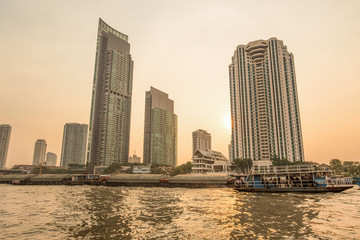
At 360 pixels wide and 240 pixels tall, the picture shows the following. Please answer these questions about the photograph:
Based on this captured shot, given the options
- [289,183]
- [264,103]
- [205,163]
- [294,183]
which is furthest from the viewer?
[264,103]

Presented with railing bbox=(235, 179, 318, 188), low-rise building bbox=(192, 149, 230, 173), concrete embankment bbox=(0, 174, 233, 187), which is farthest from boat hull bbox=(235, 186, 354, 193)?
low-rise building bbox=(192, 149, 230, 173)

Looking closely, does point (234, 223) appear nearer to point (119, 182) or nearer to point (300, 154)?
point (119, 182)

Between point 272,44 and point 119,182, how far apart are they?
14223 cm

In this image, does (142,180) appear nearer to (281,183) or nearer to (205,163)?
(281,183)

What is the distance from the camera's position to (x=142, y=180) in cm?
8431

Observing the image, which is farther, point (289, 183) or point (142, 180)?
point (142, 180)

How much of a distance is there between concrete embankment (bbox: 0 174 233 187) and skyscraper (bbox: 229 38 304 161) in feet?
263

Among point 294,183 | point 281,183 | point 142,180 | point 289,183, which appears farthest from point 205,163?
point 289,183

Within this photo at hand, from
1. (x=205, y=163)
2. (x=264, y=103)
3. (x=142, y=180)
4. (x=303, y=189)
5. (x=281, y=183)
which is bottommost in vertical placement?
(x=142, y=180)

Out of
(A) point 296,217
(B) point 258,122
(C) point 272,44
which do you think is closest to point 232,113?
(B) point 258,122

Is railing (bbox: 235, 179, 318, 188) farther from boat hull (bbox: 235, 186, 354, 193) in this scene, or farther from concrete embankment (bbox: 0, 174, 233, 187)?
concrete embankment (bbox: 0, 174, 233, 187)

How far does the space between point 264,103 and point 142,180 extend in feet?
335

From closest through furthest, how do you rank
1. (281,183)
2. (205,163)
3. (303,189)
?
(303,189) < (281,183) < (205,163)

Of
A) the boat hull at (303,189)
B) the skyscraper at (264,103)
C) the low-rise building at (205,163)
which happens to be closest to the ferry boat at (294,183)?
the boat hull at (303,189)
